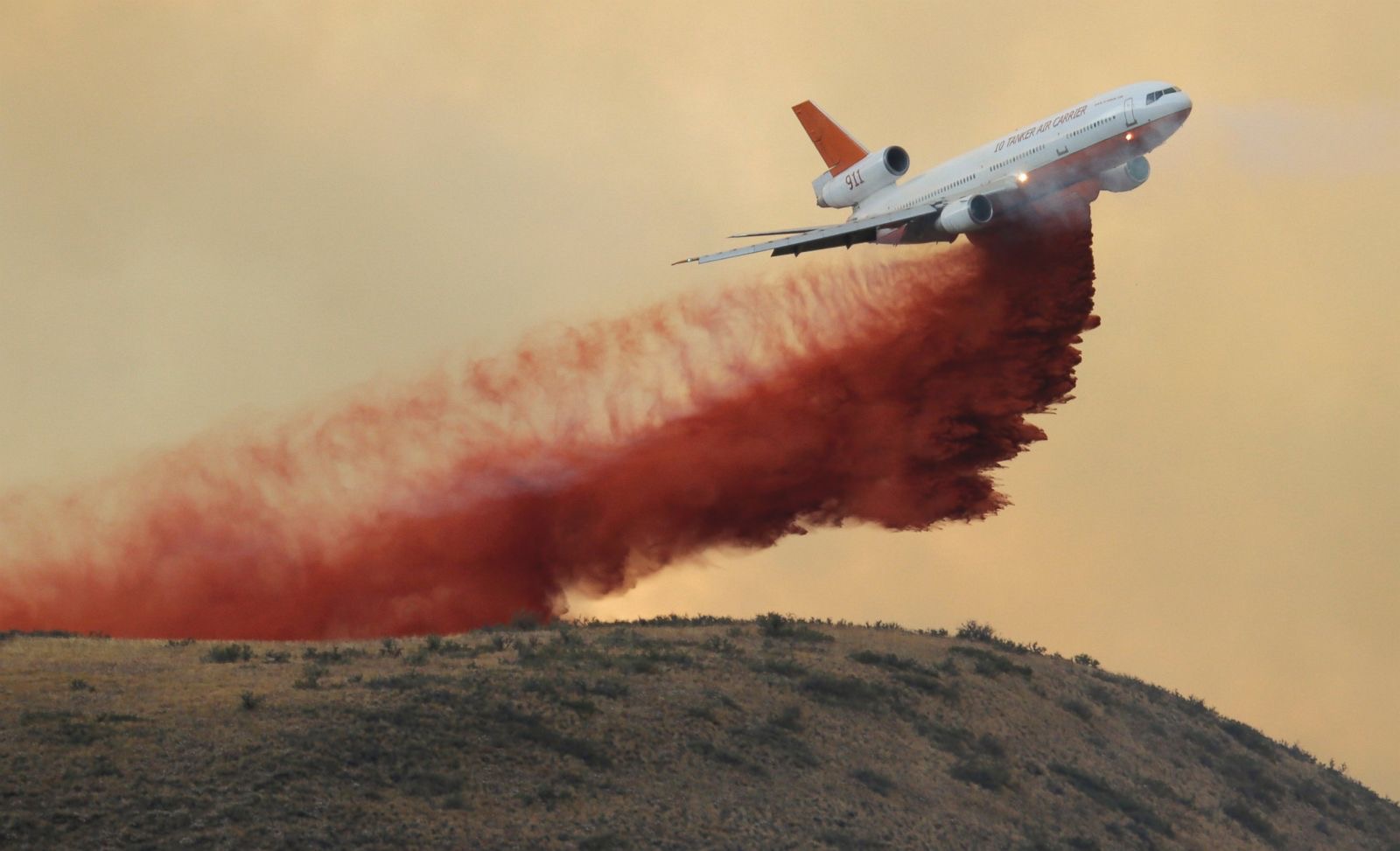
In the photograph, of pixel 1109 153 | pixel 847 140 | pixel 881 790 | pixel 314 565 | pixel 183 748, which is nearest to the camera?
pixel 183 748

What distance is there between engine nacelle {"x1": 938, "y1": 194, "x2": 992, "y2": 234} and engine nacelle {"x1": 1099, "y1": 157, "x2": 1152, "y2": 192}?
12.8ft

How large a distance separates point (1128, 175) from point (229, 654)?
3238cm

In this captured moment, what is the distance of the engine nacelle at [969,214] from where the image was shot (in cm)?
5797

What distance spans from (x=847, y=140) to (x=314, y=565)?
96.1 ft

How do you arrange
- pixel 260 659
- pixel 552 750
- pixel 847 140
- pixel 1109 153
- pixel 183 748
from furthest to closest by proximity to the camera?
pixel 847 140, pixel 1109 153, pixel 260 659, pixel 552 750, pixel 183 748

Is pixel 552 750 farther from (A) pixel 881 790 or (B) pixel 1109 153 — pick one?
(B) pixel 1109 153

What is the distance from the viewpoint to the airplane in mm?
54656

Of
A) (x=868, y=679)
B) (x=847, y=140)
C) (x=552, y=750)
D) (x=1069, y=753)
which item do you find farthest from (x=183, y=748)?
(x=847, y=140)

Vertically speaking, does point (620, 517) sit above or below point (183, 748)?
above

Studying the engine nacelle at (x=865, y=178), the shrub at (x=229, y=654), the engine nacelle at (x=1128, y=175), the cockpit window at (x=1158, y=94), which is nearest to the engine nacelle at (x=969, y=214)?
the engine nacelle at (x=1128, y=175)

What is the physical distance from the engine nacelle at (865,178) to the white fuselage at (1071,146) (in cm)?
538

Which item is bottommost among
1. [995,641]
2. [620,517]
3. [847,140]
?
[995,641]

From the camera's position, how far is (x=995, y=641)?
57094 millimetres

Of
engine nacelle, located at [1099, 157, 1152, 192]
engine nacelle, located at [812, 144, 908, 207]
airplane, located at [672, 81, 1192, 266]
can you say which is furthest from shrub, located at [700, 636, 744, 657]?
engine nacelle, located at [812, 144, 908, 207]
